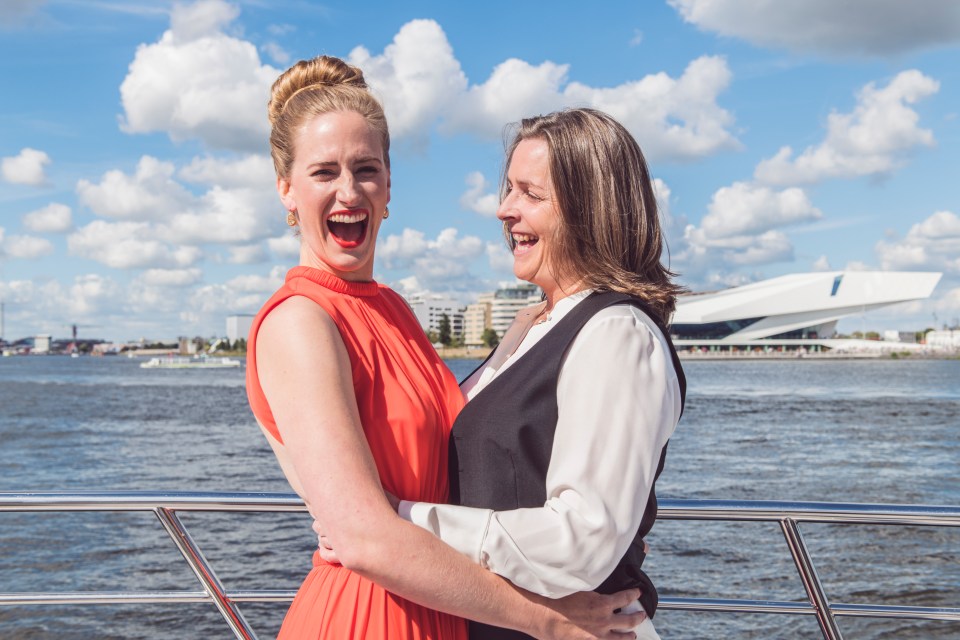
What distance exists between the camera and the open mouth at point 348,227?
4.59 ft

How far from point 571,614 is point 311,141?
2.70 ft

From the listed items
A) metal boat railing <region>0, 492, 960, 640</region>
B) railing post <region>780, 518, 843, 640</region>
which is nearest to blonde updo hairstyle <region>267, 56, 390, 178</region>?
metal boat railing <region>0, 492, 960, 640</region>

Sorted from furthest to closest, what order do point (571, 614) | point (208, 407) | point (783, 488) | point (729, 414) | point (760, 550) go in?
point (208, 407) < point (729, 414) < point (783, 488) < point (760, 550) < point (571, 614)

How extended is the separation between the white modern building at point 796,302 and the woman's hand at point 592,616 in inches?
2952

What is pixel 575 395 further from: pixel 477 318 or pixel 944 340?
pixel 477 318

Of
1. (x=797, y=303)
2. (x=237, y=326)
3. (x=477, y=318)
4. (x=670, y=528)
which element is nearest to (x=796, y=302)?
(x=797, y=303)

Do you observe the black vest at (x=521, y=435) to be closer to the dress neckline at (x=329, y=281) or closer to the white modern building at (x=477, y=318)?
the dress neckline at (x=329, y=281)

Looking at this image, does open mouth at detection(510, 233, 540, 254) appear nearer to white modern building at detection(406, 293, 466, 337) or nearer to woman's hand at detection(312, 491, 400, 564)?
woman's hand at detection(312, 491, 400, 564)

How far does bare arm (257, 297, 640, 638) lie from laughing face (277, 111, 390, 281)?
249 millimetres

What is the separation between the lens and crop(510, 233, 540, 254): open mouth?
1.48 meters

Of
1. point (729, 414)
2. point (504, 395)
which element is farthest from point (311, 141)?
point (729, 414)

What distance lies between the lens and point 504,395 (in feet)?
4.28

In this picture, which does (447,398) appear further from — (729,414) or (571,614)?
(729,414)

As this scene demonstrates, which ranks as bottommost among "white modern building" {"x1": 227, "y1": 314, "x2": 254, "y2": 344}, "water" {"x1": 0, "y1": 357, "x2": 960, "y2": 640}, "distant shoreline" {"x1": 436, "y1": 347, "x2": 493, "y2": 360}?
"distant shoreline" {"x1": 436, "y1": 347, "x2": 493, "y2": 360}
